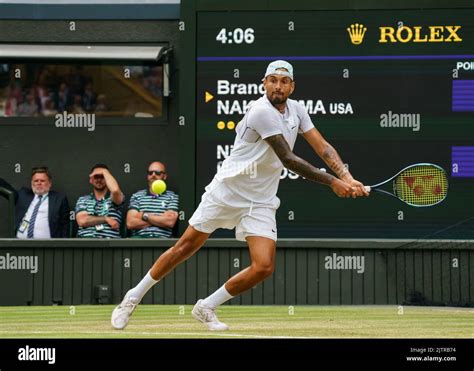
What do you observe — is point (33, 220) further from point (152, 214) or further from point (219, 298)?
point (219, 298)

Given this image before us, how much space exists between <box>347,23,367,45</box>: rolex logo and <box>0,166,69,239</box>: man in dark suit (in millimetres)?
3929

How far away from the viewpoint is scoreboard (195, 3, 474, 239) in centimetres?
1548

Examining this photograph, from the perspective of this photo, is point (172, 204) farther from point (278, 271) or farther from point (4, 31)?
point (4, 31)

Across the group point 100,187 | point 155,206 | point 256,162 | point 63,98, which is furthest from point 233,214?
point 63,98

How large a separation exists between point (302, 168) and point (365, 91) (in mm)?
5773

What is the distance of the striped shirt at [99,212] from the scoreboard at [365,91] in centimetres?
126

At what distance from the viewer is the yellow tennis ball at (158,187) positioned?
15.6 metres

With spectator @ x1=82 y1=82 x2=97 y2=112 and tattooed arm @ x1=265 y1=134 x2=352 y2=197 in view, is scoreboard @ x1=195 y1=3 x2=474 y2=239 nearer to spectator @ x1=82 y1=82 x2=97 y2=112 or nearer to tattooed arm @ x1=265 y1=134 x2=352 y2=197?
spectator @ x1=82 y1=82 x2=97 y2=112

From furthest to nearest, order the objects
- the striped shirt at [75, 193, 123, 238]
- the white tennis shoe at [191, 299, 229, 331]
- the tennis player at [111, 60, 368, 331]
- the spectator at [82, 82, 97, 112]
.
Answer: the spectator at [82, 82, 97, 112] < the striped shirt at [75, 193, 123, 238] < the white tennis shoe at [191, 299, 229, 331] < the tennis player at [111, 60, 368, 331]

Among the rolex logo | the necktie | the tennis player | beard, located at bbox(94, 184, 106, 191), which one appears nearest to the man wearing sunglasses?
beard, located at bbox(94, 184, 106, 191)

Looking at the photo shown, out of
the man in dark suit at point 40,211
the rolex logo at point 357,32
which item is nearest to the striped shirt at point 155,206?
the man in dark suit at point 40,211

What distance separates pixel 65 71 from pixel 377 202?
428 cm

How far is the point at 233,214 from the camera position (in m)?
10.4
